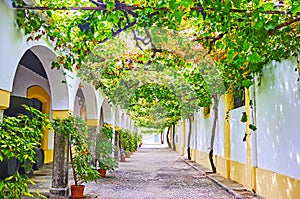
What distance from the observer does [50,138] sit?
14.1 m

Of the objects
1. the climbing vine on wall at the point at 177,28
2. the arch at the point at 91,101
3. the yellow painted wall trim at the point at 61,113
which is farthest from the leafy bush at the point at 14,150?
the arch at the point at 91,101

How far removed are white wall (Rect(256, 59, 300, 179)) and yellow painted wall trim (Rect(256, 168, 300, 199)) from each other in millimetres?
105

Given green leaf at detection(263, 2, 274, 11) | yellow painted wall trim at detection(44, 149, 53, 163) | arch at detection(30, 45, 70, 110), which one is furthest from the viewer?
yellow painted wall trim at detection(44, 149, 53, 163)

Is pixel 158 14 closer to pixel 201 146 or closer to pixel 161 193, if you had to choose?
pixel 161 193

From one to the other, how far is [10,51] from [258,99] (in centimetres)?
518

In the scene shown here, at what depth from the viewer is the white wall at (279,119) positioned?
18.1 ft

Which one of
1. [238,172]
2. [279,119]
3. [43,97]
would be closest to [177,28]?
[279,119]

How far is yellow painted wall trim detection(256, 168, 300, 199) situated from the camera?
547cm

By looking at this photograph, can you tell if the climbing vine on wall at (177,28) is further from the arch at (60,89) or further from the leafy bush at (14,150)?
the leafy bush at (14,150)

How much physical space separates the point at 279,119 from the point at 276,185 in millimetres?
1207

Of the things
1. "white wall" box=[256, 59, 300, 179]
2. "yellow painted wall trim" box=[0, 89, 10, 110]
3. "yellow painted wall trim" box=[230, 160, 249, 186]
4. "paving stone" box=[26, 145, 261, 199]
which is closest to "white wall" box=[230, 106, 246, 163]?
"yellow painted wall trim" box=[230, 160, 249, 186]

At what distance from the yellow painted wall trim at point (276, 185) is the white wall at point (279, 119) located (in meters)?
0.11

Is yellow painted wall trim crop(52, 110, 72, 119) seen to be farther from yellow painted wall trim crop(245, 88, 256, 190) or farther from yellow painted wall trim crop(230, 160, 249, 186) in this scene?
yellow painted wall trim crop(230, 160, 249, 186)

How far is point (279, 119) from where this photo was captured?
6.18 meters
